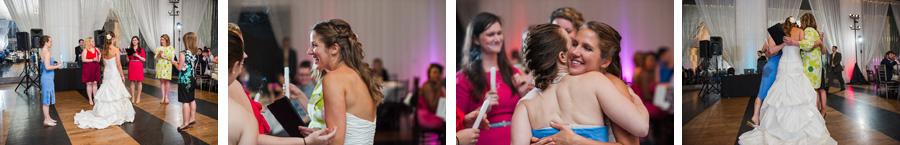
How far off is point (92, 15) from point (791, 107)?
388 cm

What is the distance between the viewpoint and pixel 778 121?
3.63m

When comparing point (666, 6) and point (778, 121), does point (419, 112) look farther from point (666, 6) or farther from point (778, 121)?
point (778, 121)

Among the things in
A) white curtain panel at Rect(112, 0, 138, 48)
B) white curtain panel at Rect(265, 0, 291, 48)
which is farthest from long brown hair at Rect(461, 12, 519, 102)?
white curtain panel at Rect(112, 0, 138, 48)

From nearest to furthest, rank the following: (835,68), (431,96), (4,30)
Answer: (4,30) < (431,96) < (835,68)

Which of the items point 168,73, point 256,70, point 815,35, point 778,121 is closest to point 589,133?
point 778,121

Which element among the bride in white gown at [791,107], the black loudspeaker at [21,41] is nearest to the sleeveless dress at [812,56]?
the bride in white gown at [791,107]

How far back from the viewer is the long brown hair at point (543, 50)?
340 centimetres

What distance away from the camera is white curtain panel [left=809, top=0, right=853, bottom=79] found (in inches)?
145

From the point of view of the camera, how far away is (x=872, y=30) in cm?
374

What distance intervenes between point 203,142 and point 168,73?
42 cm

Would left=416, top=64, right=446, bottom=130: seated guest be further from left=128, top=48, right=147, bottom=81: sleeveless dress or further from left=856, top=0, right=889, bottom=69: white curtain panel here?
left=856, top=0, right=889, bottom=69: white curtain panel

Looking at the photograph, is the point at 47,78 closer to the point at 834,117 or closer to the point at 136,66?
the point at 136,66

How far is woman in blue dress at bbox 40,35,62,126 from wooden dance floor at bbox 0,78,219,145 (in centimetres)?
2

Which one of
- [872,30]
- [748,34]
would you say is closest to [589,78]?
[748,34]
